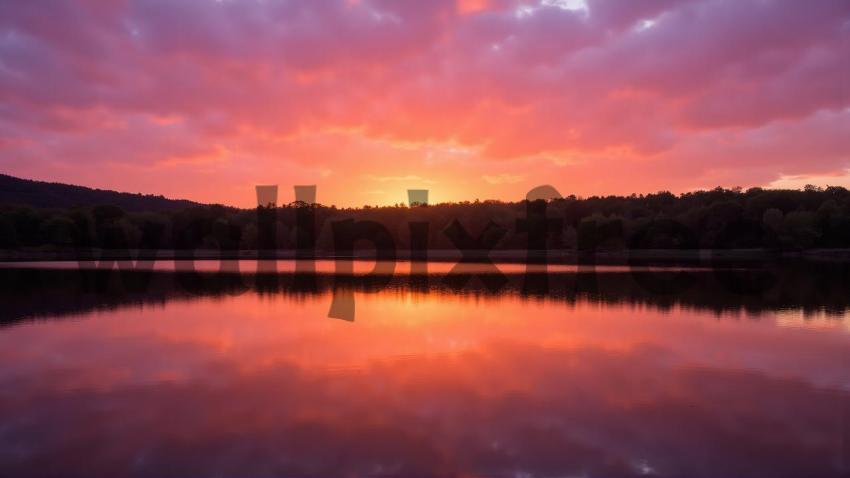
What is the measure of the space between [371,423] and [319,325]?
9614 mm

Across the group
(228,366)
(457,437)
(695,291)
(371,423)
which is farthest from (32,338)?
(695,291)

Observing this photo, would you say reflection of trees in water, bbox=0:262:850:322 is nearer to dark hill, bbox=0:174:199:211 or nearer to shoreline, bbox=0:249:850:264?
shoreline, bbox=0:249:850:264

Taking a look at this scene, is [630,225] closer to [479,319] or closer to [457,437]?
[479,319]

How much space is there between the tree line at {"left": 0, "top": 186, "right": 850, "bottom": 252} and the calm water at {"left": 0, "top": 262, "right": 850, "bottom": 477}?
53610 millimetres

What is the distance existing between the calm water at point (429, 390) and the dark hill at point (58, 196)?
342ft

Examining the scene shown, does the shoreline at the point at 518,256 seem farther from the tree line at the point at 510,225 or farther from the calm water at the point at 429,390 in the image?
the calm water at the point at 429,390

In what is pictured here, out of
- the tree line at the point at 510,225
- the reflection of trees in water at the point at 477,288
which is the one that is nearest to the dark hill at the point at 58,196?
the tree line at the point at 510,225

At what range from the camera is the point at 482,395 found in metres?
10.0

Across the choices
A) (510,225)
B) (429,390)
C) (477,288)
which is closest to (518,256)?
(510,225)

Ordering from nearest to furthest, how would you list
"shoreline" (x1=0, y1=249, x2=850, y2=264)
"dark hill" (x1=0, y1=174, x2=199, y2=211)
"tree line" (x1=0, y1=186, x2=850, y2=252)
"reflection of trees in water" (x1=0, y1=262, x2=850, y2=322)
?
"reflection of trees in water" (x1=0, y1=262, x2=850, y2=322), "shoreline" (x1=0, y1=249, x2=850, y2=264), "tree line" (x1=0, y1=186, x2=850, y2=252), "dark hill" (x1=0, y1=174, x2=199, y2=211)

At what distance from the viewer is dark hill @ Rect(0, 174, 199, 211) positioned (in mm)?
108625

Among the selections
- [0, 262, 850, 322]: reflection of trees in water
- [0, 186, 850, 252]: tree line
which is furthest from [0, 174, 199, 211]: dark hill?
[0, 262, 850, 322]: reflection of trees in water

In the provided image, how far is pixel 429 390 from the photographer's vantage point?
34.0ft

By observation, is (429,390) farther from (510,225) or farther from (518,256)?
(510,225)
